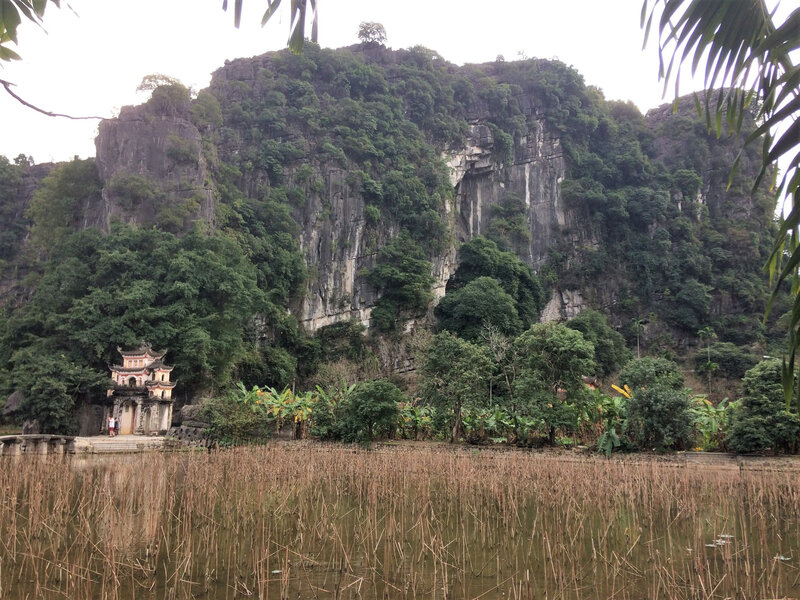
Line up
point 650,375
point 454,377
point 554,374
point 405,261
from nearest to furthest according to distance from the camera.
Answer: point 650,375
point 554,374
point 454,377
point 405,261

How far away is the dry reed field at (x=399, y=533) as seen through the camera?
3.44 meters

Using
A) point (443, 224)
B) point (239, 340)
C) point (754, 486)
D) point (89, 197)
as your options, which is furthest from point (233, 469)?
point (443, 224)

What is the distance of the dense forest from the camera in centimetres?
1352

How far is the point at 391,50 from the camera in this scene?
122 feet

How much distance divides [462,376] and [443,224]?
1900 centimetres

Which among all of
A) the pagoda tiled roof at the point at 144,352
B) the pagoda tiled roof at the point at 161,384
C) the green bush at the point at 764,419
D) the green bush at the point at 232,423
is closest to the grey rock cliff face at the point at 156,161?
the pagoda tiled roof at the point at 144,352

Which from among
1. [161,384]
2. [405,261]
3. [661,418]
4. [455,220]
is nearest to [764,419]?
[661,418]

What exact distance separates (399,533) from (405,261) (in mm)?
25366

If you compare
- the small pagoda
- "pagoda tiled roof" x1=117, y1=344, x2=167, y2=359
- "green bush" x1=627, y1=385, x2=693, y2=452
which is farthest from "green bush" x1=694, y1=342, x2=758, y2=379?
"pagoda tiled roof" x1=117, y1=344, x2=167, y2=359

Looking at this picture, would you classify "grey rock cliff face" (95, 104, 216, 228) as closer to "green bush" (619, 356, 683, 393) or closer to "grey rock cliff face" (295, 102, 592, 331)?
"grey rock cliff face" (295, 102, 592, 331)

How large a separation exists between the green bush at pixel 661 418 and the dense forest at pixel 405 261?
0.05 meters

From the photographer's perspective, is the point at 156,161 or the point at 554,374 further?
the point at 156,161

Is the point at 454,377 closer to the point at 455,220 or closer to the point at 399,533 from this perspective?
the point at 399,533

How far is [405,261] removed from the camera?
29.6 meters
